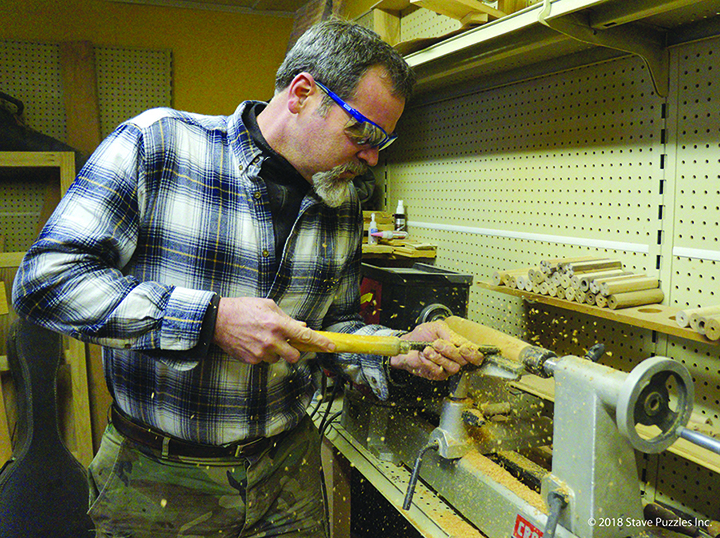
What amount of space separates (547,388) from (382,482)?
664mm

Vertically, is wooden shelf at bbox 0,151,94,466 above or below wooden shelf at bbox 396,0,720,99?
below

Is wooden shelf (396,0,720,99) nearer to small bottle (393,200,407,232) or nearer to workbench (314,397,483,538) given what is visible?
small bottle (393,200,407,232)

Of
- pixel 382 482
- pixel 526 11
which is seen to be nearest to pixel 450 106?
pixel 526 11

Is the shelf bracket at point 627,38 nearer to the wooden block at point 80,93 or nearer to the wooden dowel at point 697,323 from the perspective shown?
the wooden dowel at point 697,323

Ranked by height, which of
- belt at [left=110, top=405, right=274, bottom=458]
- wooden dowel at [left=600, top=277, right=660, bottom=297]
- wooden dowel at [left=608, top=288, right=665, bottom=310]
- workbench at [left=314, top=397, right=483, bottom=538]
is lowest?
workbench at [left=314, top=397, right=483, bottom=538]

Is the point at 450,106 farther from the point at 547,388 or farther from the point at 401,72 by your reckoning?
the point at 547,388

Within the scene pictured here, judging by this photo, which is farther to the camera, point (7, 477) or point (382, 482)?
point (7, 477)

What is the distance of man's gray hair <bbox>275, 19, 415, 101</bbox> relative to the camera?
53.6 inches

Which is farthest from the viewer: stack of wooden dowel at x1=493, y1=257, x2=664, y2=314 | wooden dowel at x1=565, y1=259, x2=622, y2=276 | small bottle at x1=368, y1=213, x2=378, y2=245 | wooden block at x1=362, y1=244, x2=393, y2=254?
small bottle at x1=368, y1=213, x2=378, y2=245

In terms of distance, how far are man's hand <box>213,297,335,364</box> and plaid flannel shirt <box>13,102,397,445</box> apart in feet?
0.18

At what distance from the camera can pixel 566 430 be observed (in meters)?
1.05

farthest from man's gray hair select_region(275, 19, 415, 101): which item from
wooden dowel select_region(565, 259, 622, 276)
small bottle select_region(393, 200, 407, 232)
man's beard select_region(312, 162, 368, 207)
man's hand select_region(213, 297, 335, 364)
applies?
small bottle select_region(393, 200, 407, 232)

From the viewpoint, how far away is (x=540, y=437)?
5.20 feet

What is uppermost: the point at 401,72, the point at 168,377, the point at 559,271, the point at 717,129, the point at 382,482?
the point at 401,72
